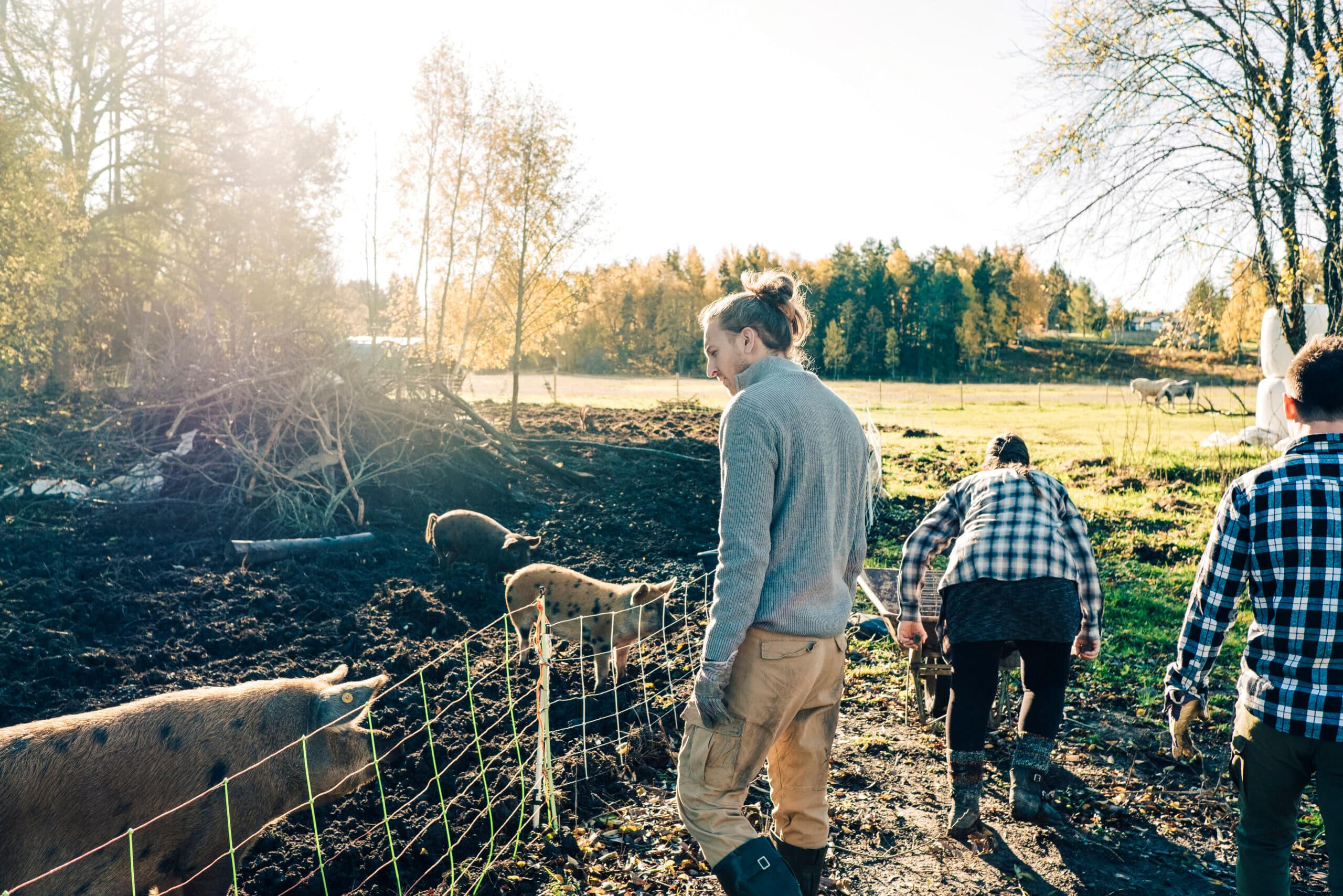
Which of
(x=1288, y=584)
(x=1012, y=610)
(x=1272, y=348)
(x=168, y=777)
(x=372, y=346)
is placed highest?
(x=1272, y=348)

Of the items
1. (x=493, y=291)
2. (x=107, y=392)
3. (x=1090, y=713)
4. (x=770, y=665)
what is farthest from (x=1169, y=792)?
(x=493, y=291)

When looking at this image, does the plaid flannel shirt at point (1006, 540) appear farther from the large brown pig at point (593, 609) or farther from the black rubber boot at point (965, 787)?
the large brown pig at point (593, 609)

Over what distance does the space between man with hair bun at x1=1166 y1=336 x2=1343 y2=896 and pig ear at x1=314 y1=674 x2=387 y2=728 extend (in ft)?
10.9

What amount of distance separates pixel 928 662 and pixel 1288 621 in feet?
8.26

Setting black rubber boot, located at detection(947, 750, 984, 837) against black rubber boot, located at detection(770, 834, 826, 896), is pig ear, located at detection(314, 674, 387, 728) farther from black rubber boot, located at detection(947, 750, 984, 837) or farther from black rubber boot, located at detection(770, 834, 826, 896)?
black rubber boot, located at detection(947, 750, 984, 837)

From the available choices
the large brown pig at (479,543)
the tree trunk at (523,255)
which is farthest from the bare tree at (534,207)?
the large brown pig at (479,543)

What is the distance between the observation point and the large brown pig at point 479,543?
8.27m

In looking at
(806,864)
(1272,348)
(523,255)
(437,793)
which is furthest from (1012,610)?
(523,255)

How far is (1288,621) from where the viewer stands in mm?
2588

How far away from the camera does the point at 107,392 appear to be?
12820 millimetres

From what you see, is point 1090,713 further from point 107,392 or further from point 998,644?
point 107,392

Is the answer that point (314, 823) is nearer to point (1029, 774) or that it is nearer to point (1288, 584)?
point (1029, 774)

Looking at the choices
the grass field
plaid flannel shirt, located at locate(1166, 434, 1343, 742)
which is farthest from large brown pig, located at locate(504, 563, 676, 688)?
plaid flannel shirt, located at locate(1166, 434, 1343, 742)

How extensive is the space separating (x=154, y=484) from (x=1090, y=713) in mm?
10291
